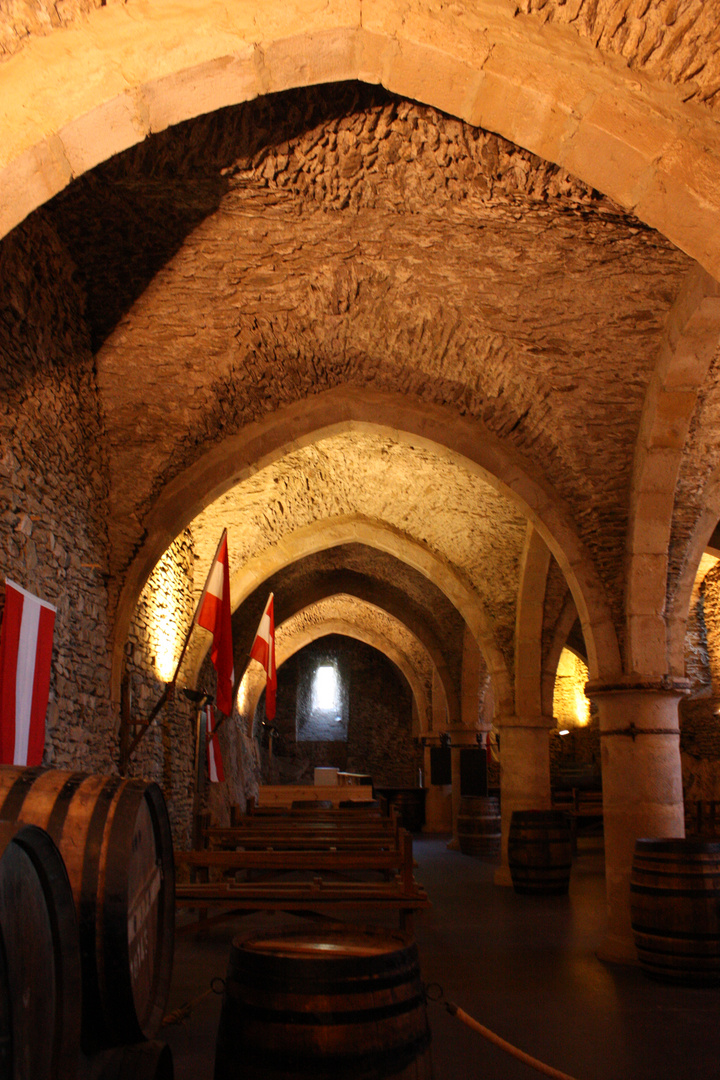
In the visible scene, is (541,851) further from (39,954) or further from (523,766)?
(39,954)

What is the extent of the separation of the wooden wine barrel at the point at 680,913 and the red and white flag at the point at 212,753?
19.6 ft

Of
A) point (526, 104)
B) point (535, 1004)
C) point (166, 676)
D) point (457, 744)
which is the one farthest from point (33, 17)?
point (457, 744)

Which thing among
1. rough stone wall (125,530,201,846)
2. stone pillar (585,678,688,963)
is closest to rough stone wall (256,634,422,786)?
rough stone wall (125,530,201,846)

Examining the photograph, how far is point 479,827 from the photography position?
11.7 meters

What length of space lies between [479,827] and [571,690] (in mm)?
6540

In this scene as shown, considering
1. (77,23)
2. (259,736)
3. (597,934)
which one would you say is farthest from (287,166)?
(259,736)

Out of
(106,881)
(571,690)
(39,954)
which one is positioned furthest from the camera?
(571,690)

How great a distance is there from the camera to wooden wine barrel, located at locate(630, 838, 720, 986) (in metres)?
4.52

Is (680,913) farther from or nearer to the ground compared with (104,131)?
nearer to the ground

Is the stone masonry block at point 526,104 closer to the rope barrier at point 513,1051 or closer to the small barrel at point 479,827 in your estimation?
the rope barrier at point 513,1051

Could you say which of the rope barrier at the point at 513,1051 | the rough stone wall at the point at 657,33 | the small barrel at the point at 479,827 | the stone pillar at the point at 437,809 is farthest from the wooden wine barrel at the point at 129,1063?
the stone pillar at the point at 437,809

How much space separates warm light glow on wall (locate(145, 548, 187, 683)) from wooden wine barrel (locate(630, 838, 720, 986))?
4.85m

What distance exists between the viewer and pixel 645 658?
5793 millimetres

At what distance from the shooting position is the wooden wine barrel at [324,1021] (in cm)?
201
